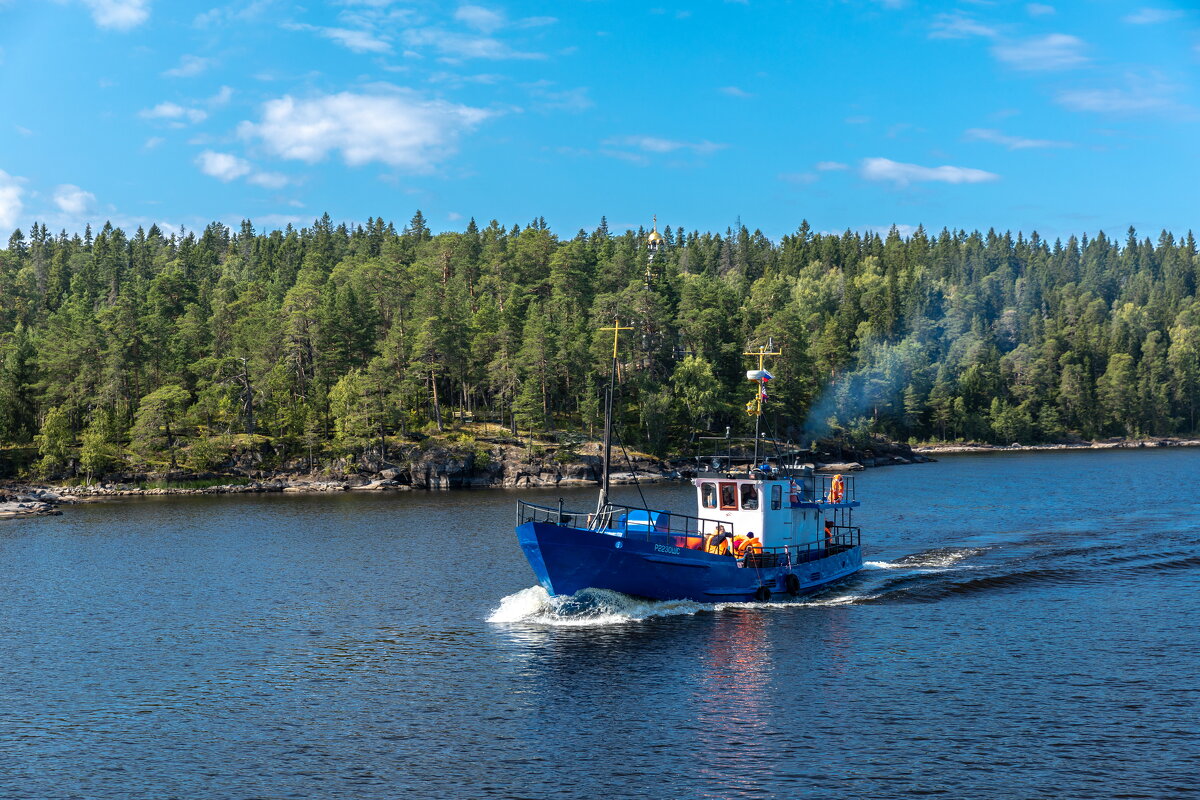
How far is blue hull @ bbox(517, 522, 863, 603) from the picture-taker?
43938 millimetres

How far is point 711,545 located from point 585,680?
1574 centimetres

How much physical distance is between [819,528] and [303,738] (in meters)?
33.9

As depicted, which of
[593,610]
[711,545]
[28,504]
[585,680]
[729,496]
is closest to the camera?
[585,680]

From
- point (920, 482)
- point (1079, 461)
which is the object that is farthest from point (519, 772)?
point (1079, 461)

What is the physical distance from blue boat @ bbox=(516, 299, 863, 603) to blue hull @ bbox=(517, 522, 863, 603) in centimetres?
5

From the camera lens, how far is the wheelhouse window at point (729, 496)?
52188mm

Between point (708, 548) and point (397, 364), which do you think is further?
point (397, 364)

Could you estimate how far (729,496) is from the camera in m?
52.4

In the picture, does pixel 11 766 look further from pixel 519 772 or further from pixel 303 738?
pixel 519 772

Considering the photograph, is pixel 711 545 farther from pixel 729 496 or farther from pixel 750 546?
pixel 729 496

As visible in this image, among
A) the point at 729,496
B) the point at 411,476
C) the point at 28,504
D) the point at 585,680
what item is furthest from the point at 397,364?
the point at 585,680

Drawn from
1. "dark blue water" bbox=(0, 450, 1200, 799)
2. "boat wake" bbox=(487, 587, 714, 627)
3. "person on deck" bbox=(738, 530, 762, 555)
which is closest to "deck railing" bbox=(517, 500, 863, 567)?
"person on deck" bbox=(738, 530, 762, 555)

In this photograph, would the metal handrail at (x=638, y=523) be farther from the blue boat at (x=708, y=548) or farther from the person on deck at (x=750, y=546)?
the person on deck at (x=750, y=546)

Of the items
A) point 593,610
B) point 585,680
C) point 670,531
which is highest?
point 670,531
